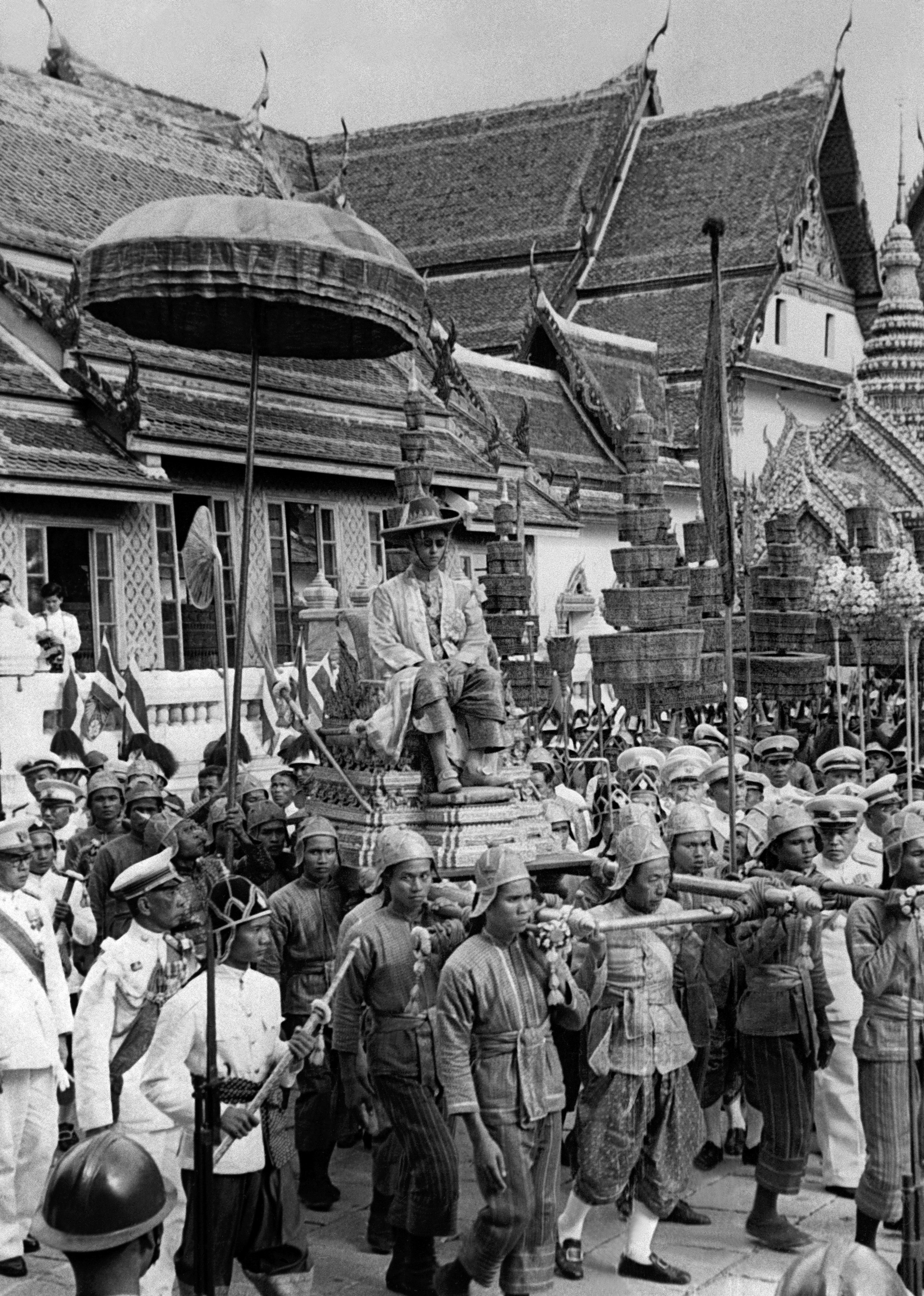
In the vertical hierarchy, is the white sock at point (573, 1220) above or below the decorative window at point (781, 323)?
below

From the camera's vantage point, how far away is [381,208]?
35562mm

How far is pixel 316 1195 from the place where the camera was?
25.0ft

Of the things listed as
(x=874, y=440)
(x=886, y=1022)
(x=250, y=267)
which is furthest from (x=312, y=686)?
(x=874, y=440)

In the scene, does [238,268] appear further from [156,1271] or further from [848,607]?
[848,607]

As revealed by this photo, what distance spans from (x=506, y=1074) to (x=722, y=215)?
29.8 m

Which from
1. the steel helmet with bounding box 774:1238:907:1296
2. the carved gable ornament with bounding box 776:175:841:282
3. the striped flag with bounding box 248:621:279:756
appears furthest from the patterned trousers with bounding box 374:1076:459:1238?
the carved gable ornament with bounding box 776:175:841:282

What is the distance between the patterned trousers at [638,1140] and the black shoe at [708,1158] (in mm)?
1332

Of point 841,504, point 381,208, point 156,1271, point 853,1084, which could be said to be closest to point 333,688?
point 853,1084

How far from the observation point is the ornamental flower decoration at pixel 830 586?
16531 millimetres

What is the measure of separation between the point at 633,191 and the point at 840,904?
1194 inches

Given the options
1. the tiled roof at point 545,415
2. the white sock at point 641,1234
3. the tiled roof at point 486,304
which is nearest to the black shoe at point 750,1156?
the white sock at point 641,1234

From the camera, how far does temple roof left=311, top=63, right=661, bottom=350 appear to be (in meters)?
34.2

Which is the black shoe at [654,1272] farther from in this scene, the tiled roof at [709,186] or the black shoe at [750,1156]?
the tiled roof at [709,186]

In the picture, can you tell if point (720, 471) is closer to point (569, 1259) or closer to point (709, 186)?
point (569, 1259)
